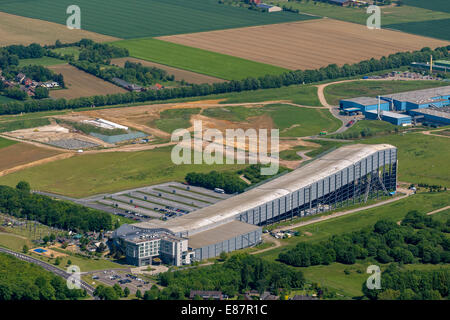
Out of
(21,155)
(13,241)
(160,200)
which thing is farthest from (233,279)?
(21,155)

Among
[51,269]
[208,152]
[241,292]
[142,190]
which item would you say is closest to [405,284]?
[241,292]

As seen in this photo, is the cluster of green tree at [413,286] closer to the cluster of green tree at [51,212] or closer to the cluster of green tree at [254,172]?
the cluster of green tree at [51,212]

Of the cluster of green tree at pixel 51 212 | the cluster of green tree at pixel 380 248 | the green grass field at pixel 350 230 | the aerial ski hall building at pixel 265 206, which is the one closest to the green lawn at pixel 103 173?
the cluster of green tree at pixel 51 212

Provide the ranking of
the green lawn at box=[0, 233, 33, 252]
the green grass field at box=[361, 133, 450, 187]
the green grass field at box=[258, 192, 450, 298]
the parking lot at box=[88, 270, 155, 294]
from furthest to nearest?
1. the green grass field at box=[361, 133, 450, 187]
2. the green lawn at box=[0, 233, 33, 252]
3. the green grass field at box=[258, 192, 450, 298]
4. the parking lot at box=[88, 270, 155, 294]

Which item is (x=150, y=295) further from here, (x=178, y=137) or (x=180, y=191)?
(x=178, y=137)

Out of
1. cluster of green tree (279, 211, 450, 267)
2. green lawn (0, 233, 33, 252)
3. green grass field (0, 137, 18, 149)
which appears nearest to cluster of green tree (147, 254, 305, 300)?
cluster of green tree (279, 211, 450, 267)

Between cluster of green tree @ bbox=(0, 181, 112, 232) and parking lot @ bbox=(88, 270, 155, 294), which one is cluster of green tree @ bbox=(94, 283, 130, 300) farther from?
cluster of green tree @ bbox=(0, 181, 112, 232)

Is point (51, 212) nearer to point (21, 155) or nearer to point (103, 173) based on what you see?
point (103, 173)

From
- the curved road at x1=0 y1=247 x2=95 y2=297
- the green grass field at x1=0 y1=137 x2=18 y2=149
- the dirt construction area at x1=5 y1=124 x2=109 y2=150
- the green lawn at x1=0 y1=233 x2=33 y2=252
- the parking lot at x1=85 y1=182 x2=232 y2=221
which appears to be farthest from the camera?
the dirt construction area at x1=5 y1=124 x2=109 y2=150
